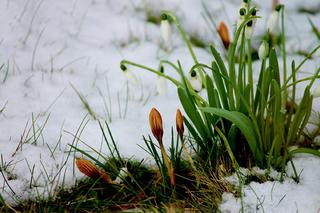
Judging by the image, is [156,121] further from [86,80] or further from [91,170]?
[86,80]

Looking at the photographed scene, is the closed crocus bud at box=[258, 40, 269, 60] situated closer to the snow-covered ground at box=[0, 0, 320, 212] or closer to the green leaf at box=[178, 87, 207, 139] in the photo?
the green leaf at box=[178, 87, 207, 139]

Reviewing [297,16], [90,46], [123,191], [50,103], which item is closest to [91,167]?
[123,191]

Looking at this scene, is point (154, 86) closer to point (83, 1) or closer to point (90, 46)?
point (90, 46)

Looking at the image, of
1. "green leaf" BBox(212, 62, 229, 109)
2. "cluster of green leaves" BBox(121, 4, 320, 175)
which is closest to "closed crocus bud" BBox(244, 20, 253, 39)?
"cluster of green leaves" BBox(121, 4, 320, 175)

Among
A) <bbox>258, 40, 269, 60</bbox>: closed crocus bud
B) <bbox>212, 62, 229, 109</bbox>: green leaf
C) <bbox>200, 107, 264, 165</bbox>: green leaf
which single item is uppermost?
<bbox>258, 40, 269, 60</bbox>: closed crocus bud

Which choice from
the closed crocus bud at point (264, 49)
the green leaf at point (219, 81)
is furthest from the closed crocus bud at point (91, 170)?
the closed crocus bud at point (264, 49)

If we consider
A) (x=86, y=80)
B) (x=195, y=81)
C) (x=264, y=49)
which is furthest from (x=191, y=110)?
(x=86, y=80)

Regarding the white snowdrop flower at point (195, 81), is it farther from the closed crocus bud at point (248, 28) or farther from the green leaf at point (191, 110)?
the closed crocus bud at point (248, 28)
